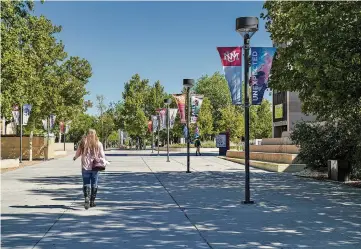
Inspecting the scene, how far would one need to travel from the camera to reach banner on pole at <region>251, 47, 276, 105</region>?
12.0 metres

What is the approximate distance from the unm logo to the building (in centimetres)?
4118

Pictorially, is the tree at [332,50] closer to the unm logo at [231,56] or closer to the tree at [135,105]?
the unm logo at [231,56]

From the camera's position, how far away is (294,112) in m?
55.3

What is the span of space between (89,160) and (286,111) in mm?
48198

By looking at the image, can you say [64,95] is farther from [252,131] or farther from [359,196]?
[252,131]

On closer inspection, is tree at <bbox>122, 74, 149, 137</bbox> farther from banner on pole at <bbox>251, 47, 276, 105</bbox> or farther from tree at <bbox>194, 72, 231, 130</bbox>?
banner on pole at <bbox>251, 47, 276, 105</bbox>

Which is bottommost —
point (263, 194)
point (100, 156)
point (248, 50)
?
point (263, 194)

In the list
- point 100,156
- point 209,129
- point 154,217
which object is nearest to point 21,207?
point 100,156

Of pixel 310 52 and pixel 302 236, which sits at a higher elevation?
pixel 310 52

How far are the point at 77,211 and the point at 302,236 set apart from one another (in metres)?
4.88

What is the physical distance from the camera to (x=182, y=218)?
9062 millimetres

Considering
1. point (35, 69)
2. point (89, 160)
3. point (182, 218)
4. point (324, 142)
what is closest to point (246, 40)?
point (89, 160)

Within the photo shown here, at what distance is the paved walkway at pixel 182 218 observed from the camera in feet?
22.7

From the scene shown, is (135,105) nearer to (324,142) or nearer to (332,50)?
(324,142)
